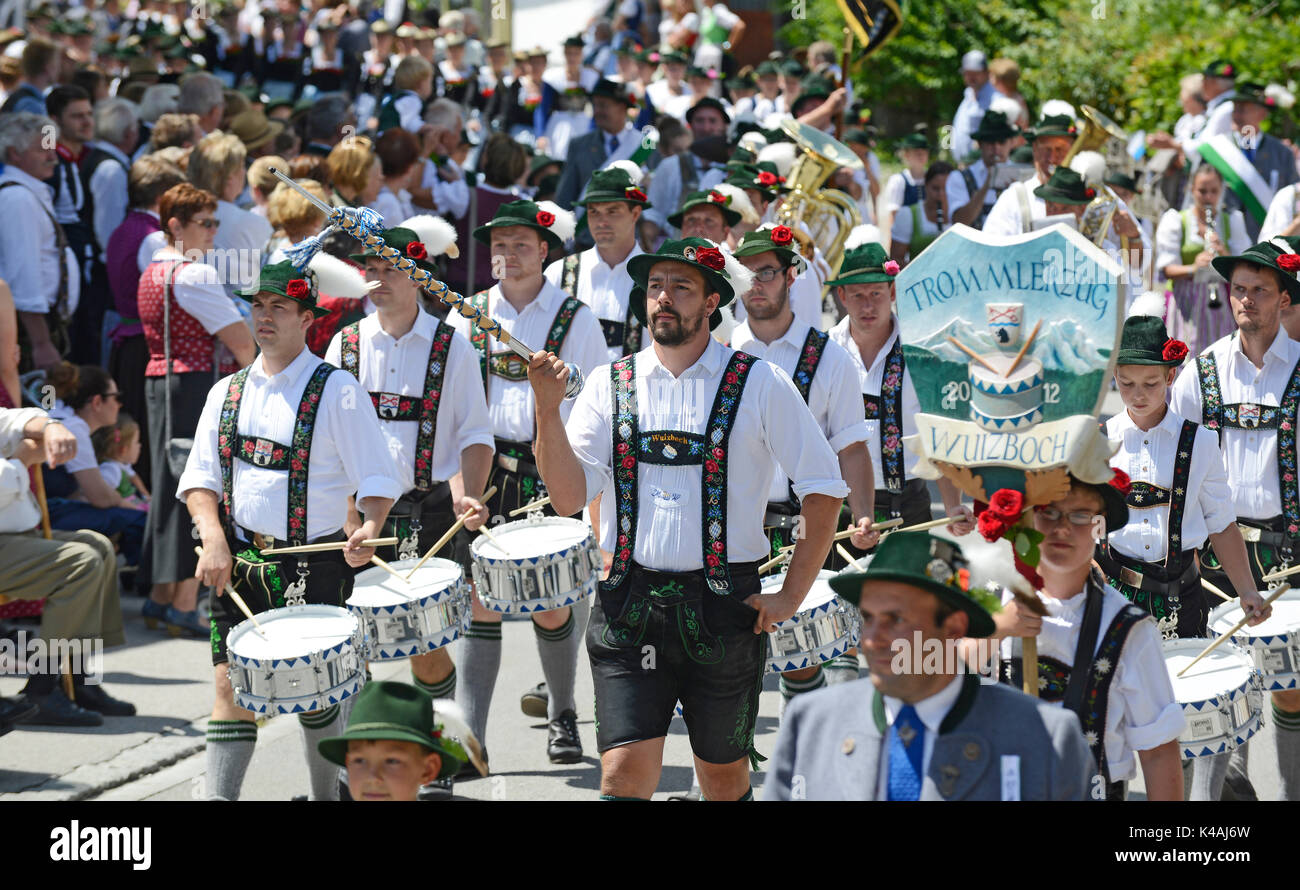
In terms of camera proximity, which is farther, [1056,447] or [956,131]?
[956,131]

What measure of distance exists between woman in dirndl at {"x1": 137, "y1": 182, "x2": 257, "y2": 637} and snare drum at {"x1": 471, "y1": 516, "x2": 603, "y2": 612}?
2.59 meters

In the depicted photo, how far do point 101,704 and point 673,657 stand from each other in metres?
3.63

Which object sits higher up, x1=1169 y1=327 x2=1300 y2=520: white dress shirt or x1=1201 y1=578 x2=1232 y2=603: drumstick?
x1=1169 y1=327 x2=1300 y2=520: white dress shirt

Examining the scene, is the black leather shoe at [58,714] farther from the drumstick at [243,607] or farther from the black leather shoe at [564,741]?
the black leather shoe at [564,741]

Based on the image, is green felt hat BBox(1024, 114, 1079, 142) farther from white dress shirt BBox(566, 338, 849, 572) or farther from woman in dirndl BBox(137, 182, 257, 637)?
white dress shirt BBox(566, 338, 849, 572)

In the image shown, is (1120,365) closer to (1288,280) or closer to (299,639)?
(1288,280)

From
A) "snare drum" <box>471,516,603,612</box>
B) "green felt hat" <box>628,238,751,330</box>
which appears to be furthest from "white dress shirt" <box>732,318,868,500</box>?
"green felt hat" <box>628,238,751,330</box>

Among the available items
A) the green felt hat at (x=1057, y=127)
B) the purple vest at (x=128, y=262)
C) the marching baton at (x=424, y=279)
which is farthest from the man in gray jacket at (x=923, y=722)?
the green felt hat at (x=1057, y=127)

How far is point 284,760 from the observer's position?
710 centimetres

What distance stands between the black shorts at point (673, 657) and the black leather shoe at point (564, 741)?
78.7 inches

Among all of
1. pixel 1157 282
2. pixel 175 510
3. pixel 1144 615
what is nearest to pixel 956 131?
pixel 1157 282

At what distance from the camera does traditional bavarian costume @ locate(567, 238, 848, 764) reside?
5.09 metres

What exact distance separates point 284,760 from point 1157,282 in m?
9.09

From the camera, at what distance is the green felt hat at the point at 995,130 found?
14.9m
